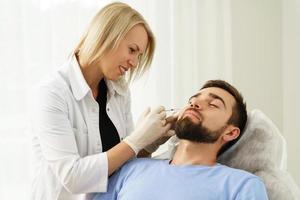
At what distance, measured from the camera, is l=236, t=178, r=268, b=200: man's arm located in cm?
135

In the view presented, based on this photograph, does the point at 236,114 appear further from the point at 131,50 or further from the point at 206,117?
the point at 131,50

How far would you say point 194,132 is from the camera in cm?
158

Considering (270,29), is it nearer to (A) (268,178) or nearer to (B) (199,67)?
(B) (199,67)

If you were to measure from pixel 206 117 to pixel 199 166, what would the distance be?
20cm

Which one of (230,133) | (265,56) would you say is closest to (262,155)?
(230,133)

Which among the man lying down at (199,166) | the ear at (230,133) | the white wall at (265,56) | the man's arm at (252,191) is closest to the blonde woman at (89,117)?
the man lying down at (199,166)

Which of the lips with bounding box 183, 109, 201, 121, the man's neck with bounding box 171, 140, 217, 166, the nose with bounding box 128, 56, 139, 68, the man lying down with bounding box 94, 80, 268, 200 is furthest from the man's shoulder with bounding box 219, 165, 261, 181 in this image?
the nose with bounding box 128, 56, 139, 68

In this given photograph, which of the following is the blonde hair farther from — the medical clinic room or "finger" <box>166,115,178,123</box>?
"finger" <box>166,115,178,123</box>

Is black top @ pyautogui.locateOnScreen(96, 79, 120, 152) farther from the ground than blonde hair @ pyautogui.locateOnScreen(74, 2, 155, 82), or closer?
closer

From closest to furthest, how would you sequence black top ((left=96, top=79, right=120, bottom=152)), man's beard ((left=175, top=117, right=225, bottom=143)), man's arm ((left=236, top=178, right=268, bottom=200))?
man's arm ((left=236, top=178, right=268, bottom=200)) → man's beard ((left=175, top=117, right=225, bottom=143)) → black top ((left=96, top=79, right=120, bottom=152))

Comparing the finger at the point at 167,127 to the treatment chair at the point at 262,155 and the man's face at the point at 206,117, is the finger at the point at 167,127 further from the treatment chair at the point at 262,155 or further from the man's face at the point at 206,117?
the treatment chair at the point at 262,155

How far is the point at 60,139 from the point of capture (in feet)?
4.77

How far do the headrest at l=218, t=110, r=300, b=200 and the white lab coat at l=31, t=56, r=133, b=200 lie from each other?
0.55 m

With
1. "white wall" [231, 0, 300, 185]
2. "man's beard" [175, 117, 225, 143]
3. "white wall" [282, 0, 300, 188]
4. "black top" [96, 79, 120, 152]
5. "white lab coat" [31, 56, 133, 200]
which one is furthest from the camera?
"white wall" [231, 0, 300, 185]
